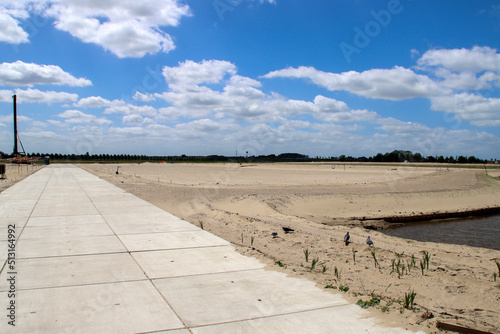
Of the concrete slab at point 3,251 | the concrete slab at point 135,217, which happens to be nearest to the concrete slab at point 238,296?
the concrete slab at point 3,251

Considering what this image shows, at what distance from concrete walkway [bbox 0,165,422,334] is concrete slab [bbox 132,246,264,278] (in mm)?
16

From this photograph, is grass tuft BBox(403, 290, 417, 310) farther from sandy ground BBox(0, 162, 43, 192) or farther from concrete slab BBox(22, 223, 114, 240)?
sandy ground BBox(0, 162, 43, 192)

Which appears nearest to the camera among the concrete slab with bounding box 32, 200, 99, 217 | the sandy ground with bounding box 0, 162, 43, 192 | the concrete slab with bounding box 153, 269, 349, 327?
the concrete slab with bounding box 153, 269, 349, 327

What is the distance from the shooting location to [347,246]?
8.37 meters

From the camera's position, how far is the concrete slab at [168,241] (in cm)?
717

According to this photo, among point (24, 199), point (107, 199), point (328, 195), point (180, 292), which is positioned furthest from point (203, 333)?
point (328, 195)

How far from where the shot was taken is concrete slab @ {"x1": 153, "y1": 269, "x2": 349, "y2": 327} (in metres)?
4.12

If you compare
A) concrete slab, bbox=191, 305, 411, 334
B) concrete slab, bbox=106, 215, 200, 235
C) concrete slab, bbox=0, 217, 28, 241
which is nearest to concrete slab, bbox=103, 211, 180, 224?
concrete slab, bbox=106, 215, 200, 235

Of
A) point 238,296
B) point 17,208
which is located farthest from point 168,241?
point 17,208

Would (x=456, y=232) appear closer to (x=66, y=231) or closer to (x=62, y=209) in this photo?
(x=66, y=231)

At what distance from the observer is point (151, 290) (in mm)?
4781

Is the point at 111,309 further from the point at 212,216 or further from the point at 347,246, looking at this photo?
the point at 212,216

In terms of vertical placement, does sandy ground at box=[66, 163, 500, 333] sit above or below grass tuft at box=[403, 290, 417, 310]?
below

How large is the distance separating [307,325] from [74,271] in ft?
12.0
